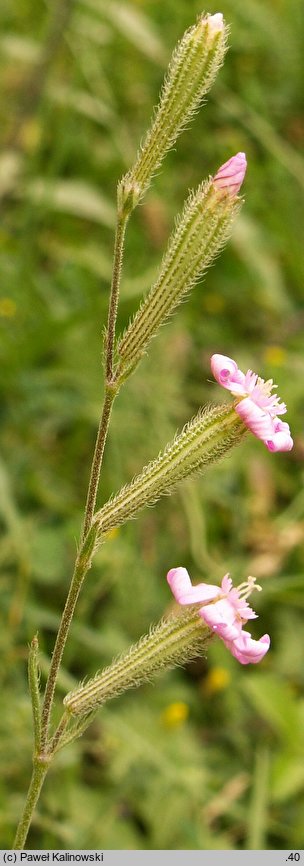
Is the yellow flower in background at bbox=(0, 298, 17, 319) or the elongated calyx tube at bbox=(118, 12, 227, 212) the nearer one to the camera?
the elongated calyx tube at bbox=(118, 12, 227, 212)

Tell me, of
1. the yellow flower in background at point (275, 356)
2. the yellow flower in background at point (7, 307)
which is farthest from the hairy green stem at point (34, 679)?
the yellow flower in background at point (275, 356)

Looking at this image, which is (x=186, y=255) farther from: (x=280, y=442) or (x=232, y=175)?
(x=280, y=442)

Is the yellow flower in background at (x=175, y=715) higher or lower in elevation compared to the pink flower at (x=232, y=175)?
lower

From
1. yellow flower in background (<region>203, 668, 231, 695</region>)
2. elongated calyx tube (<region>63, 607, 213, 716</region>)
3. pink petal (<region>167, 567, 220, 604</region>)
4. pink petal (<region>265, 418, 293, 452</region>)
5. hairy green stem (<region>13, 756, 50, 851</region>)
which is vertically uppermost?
yellow flower in background (<region>203, 668, 231, 695</region>)

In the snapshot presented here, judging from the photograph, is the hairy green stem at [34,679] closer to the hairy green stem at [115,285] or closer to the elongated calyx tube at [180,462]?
the elongated calyx tube at [180,462]

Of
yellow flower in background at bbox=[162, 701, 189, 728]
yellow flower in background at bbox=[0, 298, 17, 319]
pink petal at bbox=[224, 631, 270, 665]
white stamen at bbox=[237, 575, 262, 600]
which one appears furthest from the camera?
yellow flower in background at bbox=[0, 298, 17, 319]

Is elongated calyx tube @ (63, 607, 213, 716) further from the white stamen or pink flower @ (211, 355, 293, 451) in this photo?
pink flower @ (211, 355, 293, 451)

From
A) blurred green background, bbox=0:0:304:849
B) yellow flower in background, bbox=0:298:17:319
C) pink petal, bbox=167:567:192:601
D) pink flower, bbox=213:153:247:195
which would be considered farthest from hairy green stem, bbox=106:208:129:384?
yellow flower in background, bbox=0:298:17:319
